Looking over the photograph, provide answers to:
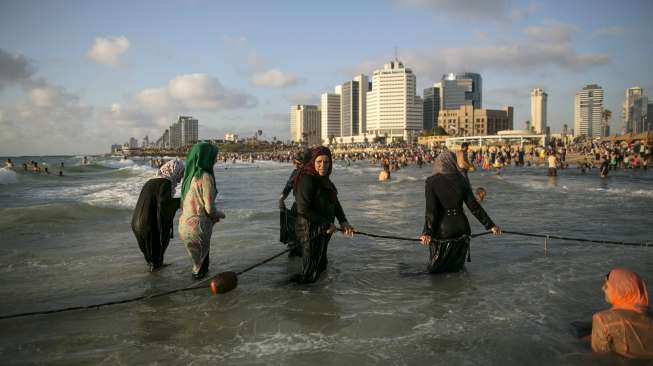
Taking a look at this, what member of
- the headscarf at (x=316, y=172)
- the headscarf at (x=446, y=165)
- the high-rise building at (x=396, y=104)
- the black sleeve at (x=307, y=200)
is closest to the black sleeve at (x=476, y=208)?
the headscarf at (x=446, y=165)

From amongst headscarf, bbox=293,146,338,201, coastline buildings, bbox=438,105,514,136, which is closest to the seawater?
headscarf, bbox=293,146,338,201

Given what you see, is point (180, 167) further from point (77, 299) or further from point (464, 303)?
point (464, 303)

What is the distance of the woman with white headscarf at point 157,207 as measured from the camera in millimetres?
5312

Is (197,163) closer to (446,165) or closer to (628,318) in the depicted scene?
(446,165)

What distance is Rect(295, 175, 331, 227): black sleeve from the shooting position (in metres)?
4.67

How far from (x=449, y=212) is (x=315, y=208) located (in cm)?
155

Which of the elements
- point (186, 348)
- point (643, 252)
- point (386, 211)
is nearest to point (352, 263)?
point (186, 348)

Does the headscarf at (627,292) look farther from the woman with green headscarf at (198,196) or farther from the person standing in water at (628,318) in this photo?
the woman with green headscarf at (198,196)

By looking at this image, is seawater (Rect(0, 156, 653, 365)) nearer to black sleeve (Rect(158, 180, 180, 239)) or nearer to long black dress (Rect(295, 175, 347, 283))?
long black dress (Rect(295, 175, 347, 283))

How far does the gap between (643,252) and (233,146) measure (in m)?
199

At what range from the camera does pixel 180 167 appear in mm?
5621

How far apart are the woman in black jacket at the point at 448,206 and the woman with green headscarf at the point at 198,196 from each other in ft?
8.00

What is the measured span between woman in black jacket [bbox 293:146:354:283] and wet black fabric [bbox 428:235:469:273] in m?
1.19

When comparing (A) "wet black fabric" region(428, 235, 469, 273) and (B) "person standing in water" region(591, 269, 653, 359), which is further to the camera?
(A) "wet black fabric" region(428, 235, 469, 273)
